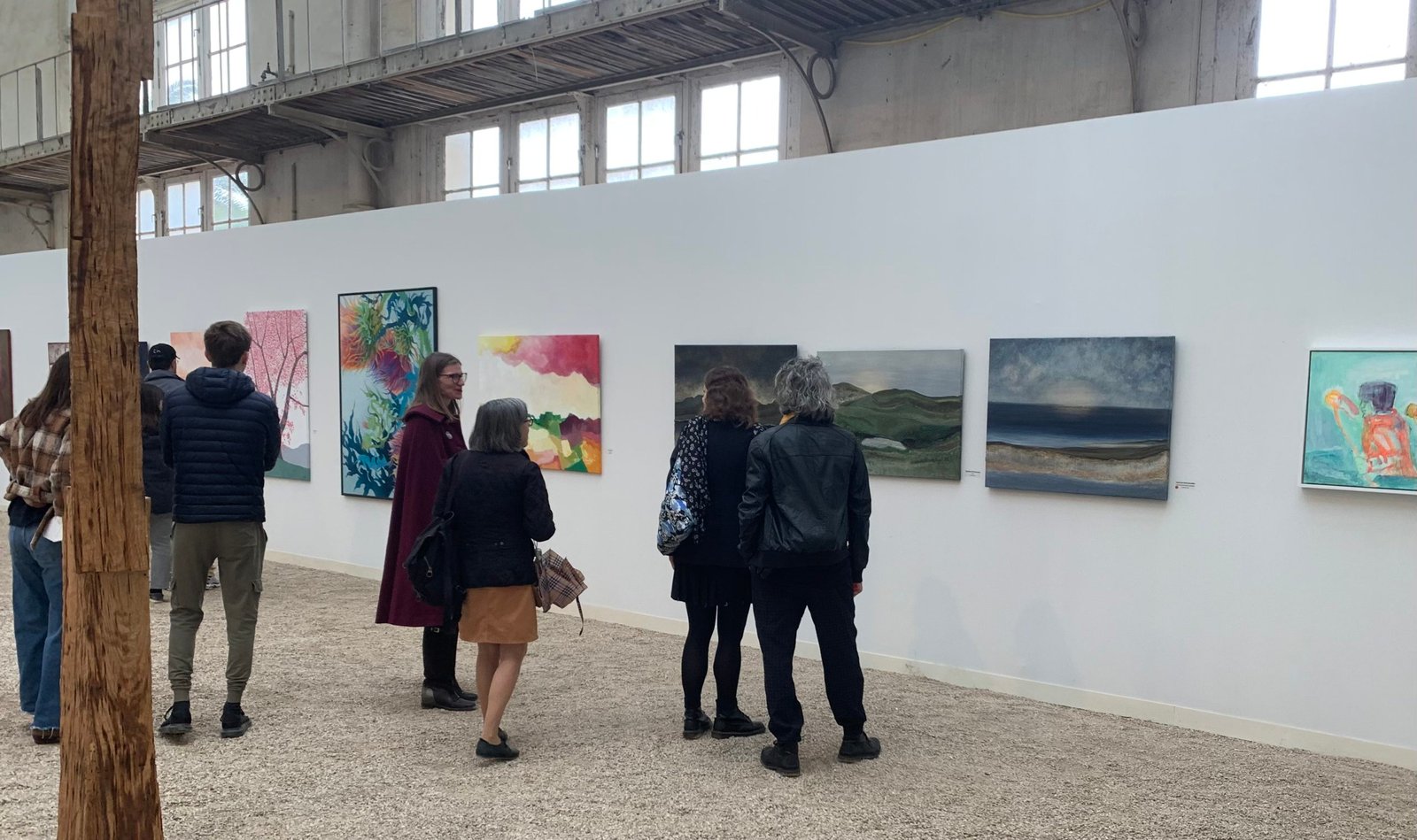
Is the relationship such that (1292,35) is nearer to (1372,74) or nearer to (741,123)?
(1372,74)

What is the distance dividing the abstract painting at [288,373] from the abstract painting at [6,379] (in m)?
4.81

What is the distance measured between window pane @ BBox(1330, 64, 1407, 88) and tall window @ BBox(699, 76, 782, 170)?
4.28 meters

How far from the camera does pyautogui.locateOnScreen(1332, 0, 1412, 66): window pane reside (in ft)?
20.6

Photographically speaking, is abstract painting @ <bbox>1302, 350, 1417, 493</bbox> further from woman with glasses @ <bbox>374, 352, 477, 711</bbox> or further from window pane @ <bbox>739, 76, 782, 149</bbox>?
window pane @ <bbox>739, 76, 782, 149</bbox>

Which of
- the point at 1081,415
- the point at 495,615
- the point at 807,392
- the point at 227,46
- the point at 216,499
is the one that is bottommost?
the point at 495,615

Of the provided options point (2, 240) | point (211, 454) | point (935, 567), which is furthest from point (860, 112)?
point (2, 240)

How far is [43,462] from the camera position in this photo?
13.2 feet

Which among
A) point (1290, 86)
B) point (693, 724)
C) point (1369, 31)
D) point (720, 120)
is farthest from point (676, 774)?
point (720, 120)

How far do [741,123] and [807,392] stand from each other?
5723 mm

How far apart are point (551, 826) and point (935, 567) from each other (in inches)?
109

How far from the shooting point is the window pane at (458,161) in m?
11.2

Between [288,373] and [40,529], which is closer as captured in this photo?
[40,529]

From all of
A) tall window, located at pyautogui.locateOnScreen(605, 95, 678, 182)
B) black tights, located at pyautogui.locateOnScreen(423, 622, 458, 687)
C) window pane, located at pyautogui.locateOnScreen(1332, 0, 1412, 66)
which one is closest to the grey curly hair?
black tights, located at pyautogui.locateOnScreen(423, 622, 458, 687)

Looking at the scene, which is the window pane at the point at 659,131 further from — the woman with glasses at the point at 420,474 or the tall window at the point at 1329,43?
the woman with glasses at the point at 420,474
